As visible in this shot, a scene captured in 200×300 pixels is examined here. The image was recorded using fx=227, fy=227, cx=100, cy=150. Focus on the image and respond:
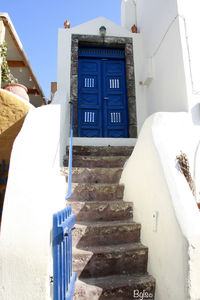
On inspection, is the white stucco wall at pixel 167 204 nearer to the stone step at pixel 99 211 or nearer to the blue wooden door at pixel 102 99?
the stone step at pixel 99 211

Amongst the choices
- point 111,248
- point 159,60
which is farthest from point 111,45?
point 111,248

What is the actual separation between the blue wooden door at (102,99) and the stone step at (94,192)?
2605 millimetres

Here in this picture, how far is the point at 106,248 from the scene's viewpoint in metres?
2.34

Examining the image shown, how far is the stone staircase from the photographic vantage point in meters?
2.00

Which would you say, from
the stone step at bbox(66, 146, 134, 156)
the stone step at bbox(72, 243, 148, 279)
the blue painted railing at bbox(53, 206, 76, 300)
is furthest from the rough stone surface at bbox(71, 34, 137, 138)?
the blue painted railing at bbox(53, 206, 76, 300)

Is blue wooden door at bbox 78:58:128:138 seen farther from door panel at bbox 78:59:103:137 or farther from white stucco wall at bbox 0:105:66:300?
white stucco wall at bbox 0:105:66:300

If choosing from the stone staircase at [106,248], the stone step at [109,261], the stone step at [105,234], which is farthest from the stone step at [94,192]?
the stone step at [109,261]

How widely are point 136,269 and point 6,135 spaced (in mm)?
2481

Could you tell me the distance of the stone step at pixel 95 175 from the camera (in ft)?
11.3

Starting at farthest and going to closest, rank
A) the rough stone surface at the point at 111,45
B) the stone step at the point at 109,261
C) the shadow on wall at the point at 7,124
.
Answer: the rough stone surface at the point at 111,45
the shadow on wall at the point at 7,124
the stone step at the point at 109,261

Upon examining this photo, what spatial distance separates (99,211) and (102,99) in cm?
368

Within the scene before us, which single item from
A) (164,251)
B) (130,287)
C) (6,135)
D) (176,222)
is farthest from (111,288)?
(6,135)

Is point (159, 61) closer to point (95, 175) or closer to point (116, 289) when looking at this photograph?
point (95, 175)

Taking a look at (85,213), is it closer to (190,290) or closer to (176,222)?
(176,222)
